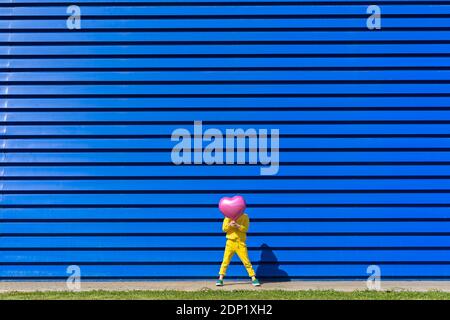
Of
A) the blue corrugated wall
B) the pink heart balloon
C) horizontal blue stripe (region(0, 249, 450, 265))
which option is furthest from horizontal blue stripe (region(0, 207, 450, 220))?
the pink heart balloon

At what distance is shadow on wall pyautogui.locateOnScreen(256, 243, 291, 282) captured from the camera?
695cm

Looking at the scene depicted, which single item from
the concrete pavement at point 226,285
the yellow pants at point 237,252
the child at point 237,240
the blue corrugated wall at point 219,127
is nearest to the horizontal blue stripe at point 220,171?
the blue corrugated wall at point 219,127

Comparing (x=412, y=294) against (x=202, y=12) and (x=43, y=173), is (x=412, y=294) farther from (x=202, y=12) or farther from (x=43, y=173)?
(x=43, y=173)

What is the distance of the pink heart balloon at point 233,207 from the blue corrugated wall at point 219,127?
1.64 feet

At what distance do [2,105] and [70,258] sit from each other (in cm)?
222

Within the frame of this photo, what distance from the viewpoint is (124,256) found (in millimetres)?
6980

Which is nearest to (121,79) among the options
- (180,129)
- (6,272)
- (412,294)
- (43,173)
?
(180,129)

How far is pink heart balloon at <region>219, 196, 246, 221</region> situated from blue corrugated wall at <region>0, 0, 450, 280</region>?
501mm

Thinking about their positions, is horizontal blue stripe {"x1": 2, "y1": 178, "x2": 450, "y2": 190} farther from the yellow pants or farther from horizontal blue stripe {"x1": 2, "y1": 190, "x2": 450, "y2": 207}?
the yellow pants

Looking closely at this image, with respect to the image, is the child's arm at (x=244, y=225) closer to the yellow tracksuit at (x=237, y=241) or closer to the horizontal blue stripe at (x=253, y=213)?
the yellow tracksuit at (x=237, y=241)

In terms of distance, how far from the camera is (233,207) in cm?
643

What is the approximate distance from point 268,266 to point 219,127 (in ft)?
6.31

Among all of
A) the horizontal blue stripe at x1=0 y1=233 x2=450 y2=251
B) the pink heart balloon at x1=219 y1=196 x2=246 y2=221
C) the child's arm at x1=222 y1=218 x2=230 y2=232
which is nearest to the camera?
the pink heart balloon at x1=219 y1=196 x2=246 y2=221

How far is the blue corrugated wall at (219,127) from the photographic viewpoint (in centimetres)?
695
